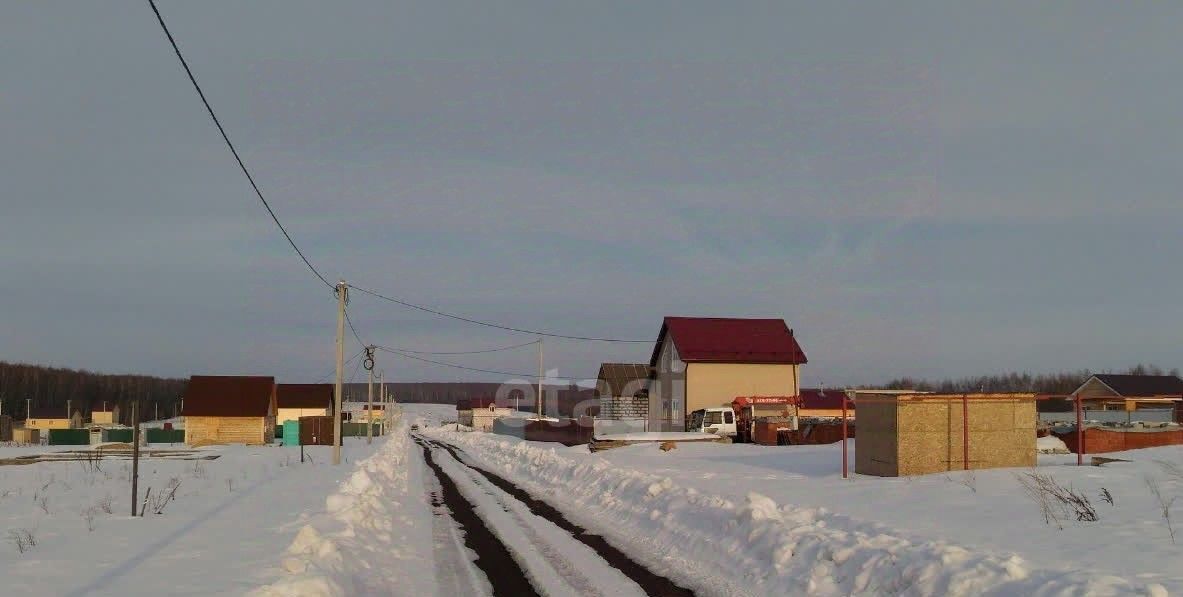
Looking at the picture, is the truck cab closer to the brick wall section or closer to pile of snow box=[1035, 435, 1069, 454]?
the brick wall section

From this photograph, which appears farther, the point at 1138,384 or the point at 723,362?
the point at 1138,384

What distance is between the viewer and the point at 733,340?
2249 inches

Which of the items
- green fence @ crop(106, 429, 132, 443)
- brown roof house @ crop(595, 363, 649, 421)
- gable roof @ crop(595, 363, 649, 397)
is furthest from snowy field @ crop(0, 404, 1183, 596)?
green fence @ crop(106, 429, 132, 443)

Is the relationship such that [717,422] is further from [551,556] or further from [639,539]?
[551,556]

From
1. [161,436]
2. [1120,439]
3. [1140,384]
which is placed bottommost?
[161,436]

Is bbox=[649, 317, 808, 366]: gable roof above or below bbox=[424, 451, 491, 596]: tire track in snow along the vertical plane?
above

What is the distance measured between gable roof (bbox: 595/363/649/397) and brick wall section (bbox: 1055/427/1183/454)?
4192cm

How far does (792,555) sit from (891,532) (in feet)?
4.58

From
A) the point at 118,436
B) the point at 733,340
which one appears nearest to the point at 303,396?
the point at 118,436

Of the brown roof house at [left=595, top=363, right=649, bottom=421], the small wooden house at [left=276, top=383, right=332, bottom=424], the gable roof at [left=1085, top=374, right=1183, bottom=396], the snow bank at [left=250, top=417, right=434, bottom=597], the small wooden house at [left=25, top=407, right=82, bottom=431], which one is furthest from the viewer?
the small wooden house at [left=25, top=407, right=82, bottom=431]

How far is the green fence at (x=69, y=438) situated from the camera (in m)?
76.4

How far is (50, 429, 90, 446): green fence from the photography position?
76438 mm

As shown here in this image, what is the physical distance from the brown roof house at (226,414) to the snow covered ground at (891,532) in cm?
6066

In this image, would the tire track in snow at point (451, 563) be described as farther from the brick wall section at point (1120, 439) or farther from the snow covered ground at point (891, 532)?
the brick wall section at point (1120, 439)
